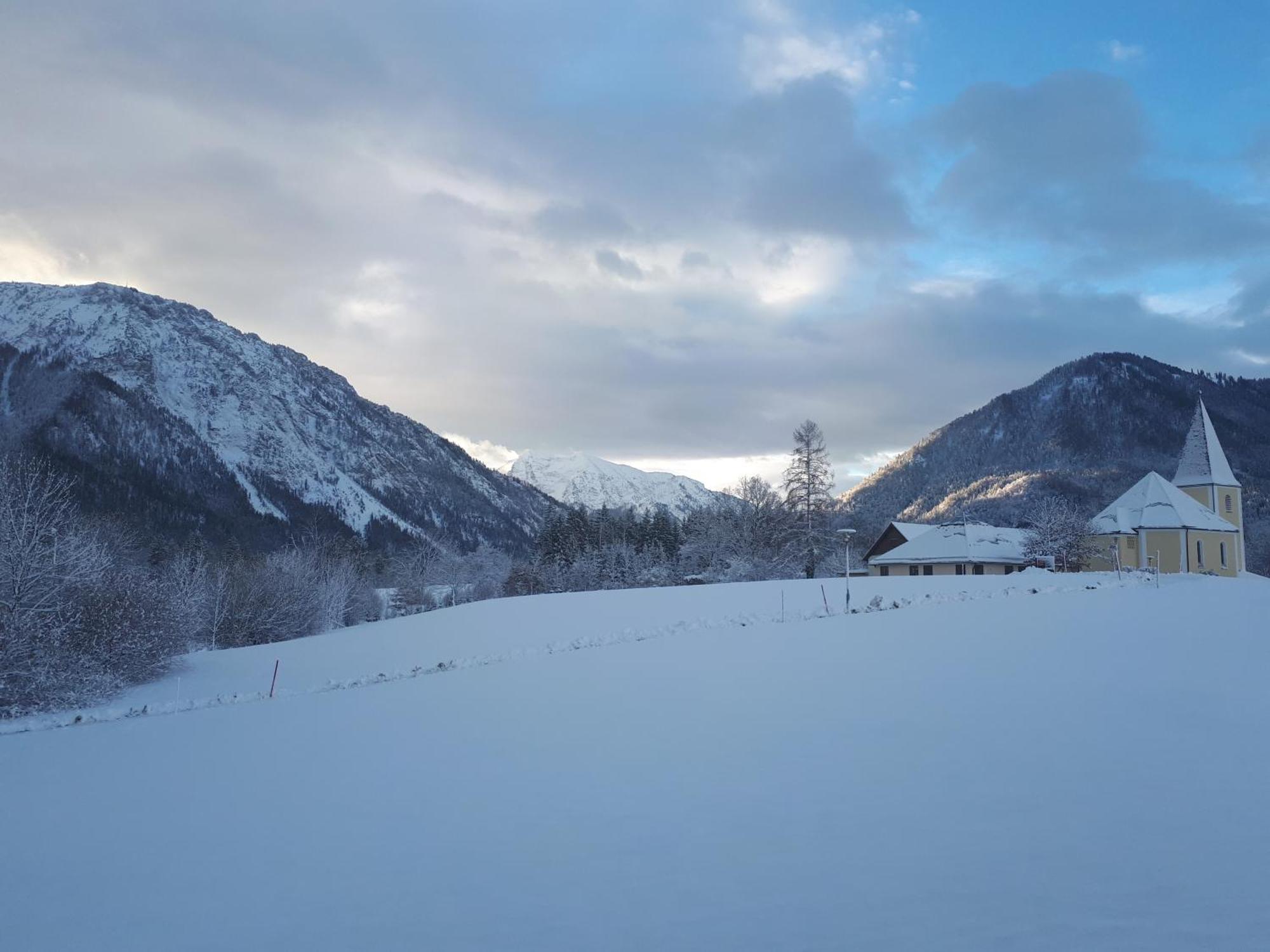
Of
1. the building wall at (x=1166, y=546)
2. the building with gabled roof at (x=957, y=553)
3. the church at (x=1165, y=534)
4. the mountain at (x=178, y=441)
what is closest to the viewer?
the building wall at (x=1166, y=546)

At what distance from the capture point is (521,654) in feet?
74.3

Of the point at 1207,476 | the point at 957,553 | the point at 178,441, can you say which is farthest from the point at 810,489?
the point at 178,441

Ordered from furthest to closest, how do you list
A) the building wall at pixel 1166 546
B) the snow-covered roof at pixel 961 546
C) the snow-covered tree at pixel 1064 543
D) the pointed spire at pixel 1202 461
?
the pointed spire at pixel 1202 461 < the snow-covered roof at pixel 961 546 < the building wall at pixel 1166 546 < the snow-covered tree at pixel 1064 543

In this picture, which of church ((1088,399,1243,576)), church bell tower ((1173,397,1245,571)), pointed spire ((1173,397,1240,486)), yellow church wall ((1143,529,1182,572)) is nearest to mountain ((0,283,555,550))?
church ((1088,399,1243,576))

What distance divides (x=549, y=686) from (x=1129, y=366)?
196 m

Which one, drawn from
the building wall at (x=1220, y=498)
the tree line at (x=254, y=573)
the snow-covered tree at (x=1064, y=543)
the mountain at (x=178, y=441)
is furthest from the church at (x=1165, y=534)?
the mountain at (x=178, y=441)

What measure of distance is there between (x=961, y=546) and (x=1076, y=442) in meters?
125

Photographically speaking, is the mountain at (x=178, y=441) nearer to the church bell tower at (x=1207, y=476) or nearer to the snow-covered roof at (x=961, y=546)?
the snow-covered roof at (x=961, y=546)

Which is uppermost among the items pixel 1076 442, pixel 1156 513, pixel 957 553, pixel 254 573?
pixel 1076 442

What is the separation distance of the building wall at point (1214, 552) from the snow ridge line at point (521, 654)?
20.5m

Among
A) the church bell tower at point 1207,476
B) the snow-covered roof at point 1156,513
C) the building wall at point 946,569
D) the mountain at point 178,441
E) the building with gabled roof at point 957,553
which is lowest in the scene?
the building wall at point 946,569

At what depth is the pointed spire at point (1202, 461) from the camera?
178 ft

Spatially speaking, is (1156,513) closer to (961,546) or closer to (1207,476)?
(1207,476)

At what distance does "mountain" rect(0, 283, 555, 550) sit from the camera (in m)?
108
